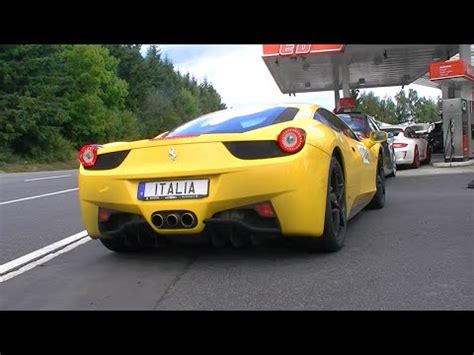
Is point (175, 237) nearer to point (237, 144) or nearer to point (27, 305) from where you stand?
point (237, 144)

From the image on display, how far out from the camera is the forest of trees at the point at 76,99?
3641 centimetres

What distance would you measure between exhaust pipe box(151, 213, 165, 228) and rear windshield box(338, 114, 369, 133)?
626cm

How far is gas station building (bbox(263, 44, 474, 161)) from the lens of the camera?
50.8 ft

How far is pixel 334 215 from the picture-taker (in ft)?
14.5

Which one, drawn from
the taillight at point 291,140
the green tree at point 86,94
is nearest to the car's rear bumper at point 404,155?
the taillight at point 291,140

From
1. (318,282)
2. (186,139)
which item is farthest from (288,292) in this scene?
(186,139)

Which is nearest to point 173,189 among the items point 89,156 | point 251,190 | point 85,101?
point 251,190

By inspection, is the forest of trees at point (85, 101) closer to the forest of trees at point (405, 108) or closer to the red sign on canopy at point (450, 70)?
the forest of trees at point (405, 108)

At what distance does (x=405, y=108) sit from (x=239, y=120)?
272ft

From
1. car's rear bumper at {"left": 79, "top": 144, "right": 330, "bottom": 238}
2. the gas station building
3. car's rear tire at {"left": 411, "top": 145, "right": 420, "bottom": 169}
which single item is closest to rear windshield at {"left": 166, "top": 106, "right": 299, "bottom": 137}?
car's rear bumper at {"left": 79, "top": 144, "right": 330, "bottom": 238}

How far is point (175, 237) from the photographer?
4.21 meters

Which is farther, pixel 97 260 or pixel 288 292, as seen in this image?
pixel 97 260

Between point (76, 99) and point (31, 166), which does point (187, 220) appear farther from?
point (76, 99)
